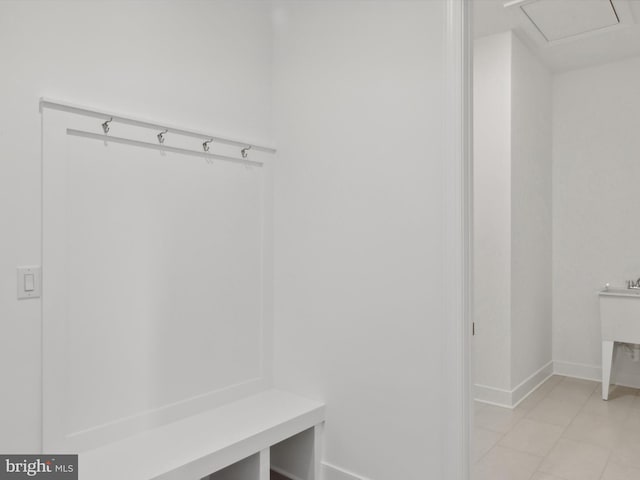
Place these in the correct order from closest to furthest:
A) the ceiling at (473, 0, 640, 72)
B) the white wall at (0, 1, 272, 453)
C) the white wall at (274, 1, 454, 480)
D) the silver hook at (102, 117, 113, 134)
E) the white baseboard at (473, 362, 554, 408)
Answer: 1. the white wall at (0, 1, 272, 453)
2. the silver hook at (102, 117, 113, 134)
3. the white wall at (274, 1, 454, 480)
4. the ceiling at (473, 0, 640, 72)
5. the white baseboard at (473, 362, 554, 408)

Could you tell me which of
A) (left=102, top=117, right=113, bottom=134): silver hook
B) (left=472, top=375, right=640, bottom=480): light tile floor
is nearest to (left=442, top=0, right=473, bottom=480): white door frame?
(left=472, top=375, right=640, bottom=480): light tile floor

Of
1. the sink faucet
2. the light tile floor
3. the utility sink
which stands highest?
the sink faucet

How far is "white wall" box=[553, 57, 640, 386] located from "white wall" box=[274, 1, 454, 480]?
Answer: 2761mm

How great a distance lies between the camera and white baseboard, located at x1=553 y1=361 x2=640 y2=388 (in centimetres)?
385

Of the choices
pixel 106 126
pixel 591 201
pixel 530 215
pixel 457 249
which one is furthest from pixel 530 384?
pixel 106 126

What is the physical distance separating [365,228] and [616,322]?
2.49m

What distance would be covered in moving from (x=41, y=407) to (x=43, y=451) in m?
0.15

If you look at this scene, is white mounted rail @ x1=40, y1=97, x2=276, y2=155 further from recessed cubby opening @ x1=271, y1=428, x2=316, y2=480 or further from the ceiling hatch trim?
the ceiling hatch trim

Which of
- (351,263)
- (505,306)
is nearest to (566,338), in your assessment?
(505,306)

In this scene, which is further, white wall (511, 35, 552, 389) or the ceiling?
white wall (511, 35, 552, 389)

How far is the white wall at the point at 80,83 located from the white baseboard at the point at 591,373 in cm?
346

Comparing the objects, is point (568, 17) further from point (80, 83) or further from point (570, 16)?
point (80, 83)

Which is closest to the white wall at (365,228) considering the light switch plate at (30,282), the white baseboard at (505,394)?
the light switch plate at (30,282)

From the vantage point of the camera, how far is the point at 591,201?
4.03 metres
